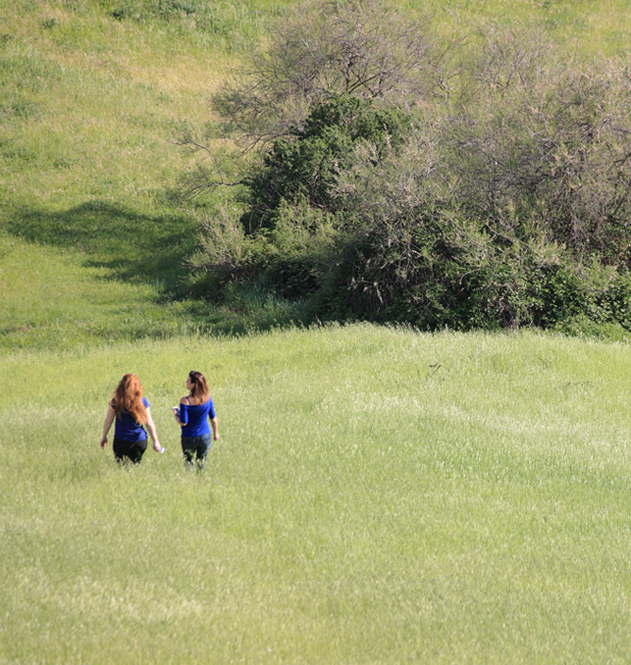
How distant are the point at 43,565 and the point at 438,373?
9.10 m

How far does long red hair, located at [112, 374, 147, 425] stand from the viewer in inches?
290

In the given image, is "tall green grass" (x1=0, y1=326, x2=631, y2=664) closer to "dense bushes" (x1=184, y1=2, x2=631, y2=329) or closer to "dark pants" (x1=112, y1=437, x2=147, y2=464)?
"dark pants" (x1=112, y1=437, x2=147, y2=464)

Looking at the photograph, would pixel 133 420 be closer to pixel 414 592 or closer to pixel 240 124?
pixel 414 592

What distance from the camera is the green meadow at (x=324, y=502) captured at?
197 inches

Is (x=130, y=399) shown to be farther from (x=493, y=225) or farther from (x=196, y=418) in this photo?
(x=493, y=225)

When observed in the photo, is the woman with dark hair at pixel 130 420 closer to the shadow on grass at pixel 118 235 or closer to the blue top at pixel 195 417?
the blue top at pixel 195 417

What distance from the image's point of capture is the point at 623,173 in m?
18.8

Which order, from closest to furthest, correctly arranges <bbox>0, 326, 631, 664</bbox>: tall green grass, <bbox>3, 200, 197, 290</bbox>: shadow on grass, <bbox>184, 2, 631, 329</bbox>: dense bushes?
<bbox>0, 326, 631, 664</bbox>: tall green grass
<bbox>184, 2, 631, 329</bbox>: dense bushes
<bbox>3, 200, 197, 290</bbox>: shadow on grass

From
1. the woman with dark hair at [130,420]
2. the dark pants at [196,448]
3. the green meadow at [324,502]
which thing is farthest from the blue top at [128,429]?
the dark pants at [196,448]

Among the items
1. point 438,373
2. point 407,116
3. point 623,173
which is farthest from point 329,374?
point 407,116

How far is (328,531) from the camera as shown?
663 centimetres

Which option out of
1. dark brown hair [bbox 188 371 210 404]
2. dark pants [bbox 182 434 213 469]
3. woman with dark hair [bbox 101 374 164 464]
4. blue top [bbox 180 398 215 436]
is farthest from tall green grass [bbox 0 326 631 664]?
dark brown hair [bbox 188 371 210 404]

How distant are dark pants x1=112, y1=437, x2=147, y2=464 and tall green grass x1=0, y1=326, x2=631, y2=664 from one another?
0.20m

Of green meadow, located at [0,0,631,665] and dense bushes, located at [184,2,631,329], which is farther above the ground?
dense bushes, located at [184,2,631,329]
